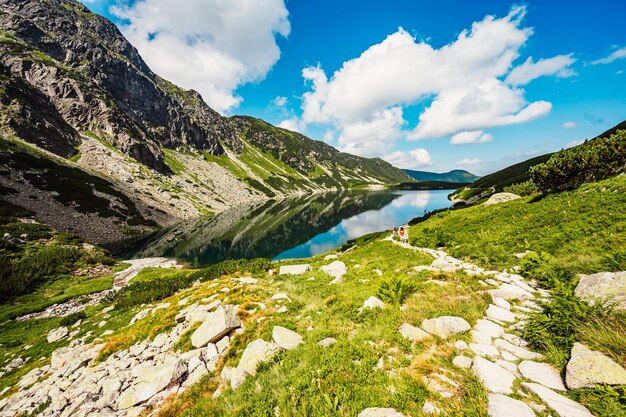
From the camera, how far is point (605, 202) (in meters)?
15.0

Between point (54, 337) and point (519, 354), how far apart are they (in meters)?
28.2

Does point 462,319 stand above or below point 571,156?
below

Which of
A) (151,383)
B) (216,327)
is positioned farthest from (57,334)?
(216,327)

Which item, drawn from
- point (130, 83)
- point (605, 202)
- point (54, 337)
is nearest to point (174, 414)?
point (54, 337)

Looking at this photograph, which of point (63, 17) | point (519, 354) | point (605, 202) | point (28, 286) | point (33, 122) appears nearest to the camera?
point (519, 354)

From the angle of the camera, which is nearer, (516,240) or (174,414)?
(174,414)

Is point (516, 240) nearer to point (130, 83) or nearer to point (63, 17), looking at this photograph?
point (130, 83)

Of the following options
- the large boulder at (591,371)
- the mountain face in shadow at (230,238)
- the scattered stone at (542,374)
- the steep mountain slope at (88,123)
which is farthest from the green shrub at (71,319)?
the steep mountain slope at (88,123)

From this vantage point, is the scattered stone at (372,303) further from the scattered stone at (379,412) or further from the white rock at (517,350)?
the scattered stone at (379,412)

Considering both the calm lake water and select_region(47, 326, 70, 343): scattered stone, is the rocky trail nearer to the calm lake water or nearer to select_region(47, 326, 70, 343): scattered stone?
select_region(47, 326, 70, 343): scattered stone

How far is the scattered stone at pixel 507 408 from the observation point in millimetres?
4371

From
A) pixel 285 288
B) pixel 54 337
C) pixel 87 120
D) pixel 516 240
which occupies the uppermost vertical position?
pixel 87 120

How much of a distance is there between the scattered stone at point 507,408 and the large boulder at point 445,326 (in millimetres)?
2618

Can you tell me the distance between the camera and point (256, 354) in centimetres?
856
